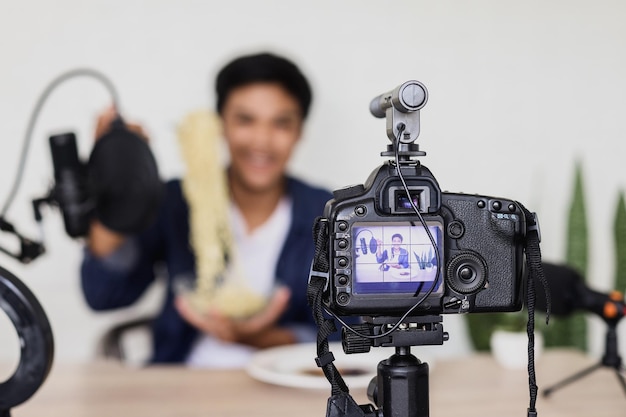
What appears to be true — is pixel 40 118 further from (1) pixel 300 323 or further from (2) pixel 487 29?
(2) pixel 487 29

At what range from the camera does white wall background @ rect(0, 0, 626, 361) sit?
80.1 inches

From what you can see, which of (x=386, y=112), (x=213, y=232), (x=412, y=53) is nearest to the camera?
(x=386, y=112)

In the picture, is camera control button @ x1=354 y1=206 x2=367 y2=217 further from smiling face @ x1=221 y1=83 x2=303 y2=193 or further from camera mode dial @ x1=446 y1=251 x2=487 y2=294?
smiling face @ x1=221 y1=83 x2=303 y2=193

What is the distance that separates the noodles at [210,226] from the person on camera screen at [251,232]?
0.14 ft

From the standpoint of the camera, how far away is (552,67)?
2268 mm

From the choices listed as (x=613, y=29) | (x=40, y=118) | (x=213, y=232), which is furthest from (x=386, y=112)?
(x=613, y=29)

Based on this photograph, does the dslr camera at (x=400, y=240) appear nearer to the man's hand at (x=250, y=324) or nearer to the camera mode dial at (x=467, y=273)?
the camera mode dial at (x=467, y=273)

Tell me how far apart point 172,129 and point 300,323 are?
Answer: 2.18 feet

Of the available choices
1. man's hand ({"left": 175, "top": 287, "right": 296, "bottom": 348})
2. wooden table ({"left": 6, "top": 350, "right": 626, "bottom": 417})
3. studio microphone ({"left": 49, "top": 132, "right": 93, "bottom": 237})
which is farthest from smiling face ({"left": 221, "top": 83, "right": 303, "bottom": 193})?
wooden table ({"left": 6, "top": 350, "right": 626, "bottom": 417})

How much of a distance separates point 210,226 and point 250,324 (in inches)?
11.4

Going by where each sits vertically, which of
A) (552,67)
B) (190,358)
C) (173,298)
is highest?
(552,67)

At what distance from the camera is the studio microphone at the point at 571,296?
1.16 metres

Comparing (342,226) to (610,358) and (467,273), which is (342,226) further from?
(610,358)

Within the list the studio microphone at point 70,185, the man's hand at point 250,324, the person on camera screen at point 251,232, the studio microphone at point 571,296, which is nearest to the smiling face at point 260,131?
the person on camera screen at point 251,232
